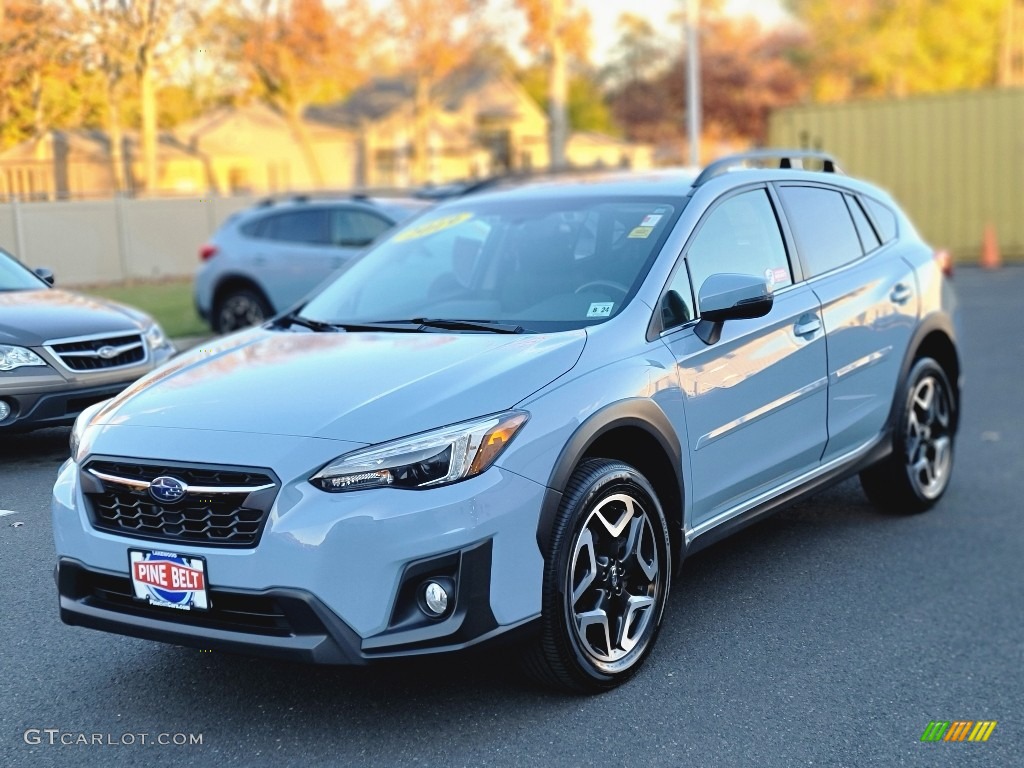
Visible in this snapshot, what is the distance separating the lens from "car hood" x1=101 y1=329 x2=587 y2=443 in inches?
150

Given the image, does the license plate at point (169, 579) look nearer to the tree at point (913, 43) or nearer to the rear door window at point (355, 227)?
the rear door window at point (355, 227)

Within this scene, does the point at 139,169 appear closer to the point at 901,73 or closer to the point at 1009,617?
the point at 1009,617

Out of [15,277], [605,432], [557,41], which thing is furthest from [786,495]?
[557,41]

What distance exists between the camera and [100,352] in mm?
6551

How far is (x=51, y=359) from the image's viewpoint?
627cm

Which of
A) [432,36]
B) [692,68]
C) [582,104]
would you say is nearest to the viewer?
[692,68]

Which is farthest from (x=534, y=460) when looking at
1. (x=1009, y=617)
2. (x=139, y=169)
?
(x=139, y=169)

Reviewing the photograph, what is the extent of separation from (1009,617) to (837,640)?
96 cm

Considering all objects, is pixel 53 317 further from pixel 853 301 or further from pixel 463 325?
pixel 853 301

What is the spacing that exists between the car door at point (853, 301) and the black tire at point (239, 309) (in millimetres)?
8934

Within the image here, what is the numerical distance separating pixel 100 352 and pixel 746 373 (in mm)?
3343

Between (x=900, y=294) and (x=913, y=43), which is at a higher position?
(x=913, y=43)

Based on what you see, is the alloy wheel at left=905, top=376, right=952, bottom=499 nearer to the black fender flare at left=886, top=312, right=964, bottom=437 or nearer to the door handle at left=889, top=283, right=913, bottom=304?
Answer: the black fender flare at left=886, top=312, right=964, bottom=437

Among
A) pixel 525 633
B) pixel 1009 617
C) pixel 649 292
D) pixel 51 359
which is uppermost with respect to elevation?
pixel 649 292
